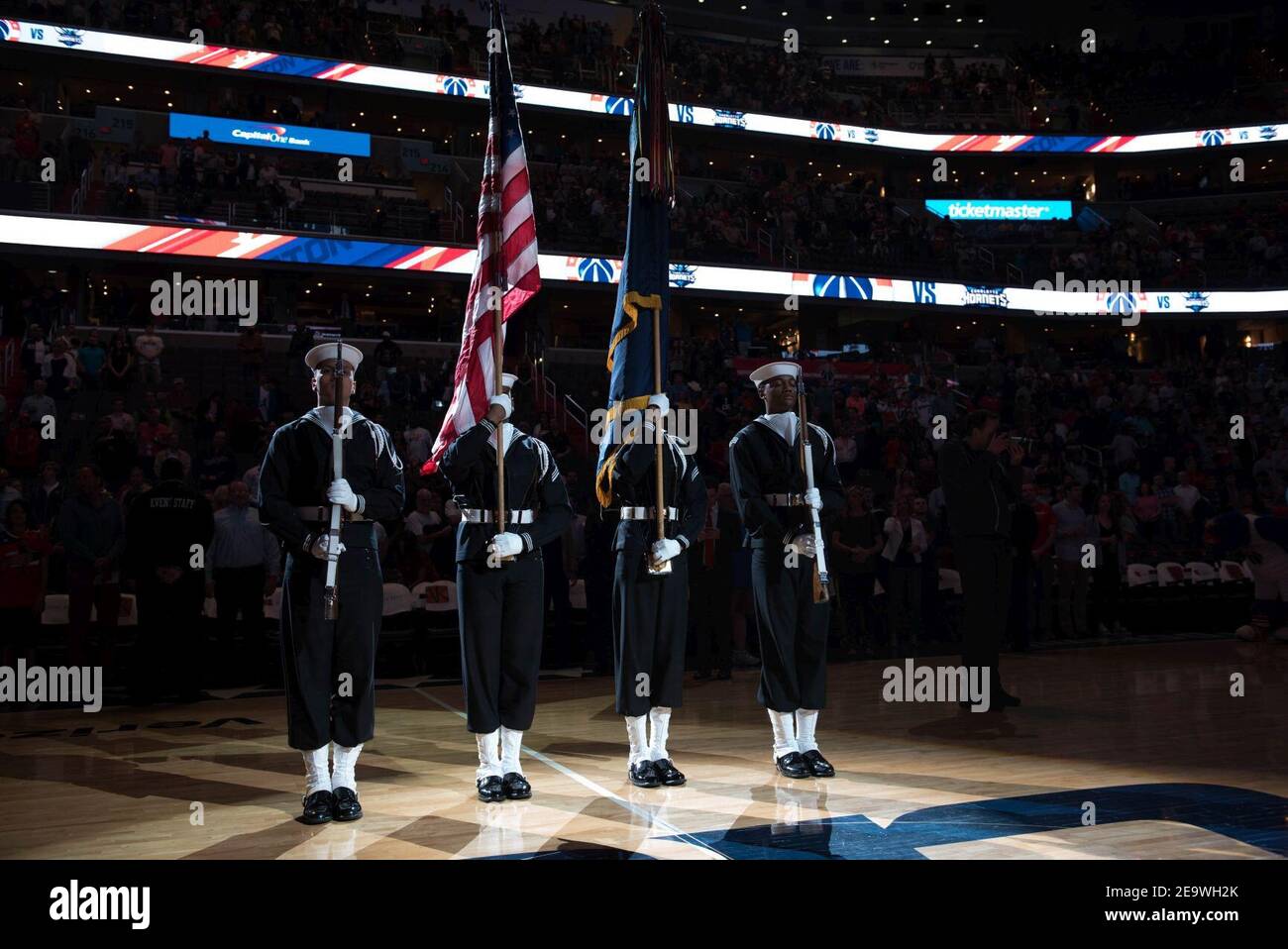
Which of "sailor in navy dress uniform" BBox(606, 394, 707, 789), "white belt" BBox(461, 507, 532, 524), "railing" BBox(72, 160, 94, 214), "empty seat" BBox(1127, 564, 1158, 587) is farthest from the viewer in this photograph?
"railing" BBox(72, 160, 94, 214)

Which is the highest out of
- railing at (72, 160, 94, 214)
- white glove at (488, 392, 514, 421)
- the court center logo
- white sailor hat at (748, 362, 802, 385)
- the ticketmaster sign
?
the ticketmaster sign

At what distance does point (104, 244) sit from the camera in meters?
24.5

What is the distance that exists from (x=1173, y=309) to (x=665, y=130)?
31479 mm

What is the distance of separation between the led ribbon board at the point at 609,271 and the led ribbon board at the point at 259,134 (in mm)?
5109

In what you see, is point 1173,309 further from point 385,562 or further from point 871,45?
point 385,562

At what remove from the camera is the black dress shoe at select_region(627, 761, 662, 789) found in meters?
6.34

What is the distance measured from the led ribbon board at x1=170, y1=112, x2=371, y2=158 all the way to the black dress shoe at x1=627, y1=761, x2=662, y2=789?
1071 inches

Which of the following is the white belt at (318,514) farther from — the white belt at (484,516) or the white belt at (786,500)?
the white belt at (786,500)

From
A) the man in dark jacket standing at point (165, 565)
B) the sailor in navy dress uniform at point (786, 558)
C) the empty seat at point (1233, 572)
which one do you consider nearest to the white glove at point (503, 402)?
the sailor in navy dress uniform at point (786, 558)

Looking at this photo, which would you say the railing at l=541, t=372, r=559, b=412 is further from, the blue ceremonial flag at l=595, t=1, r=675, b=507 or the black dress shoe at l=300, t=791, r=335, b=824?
the black dress shoe at l=300, t=791, r=335, b=824

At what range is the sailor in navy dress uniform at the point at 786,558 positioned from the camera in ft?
21.8

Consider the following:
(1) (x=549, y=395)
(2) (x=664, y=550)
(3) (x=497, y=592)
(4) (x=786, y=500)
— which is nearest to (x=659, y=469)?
(2) (x=664, y=550)

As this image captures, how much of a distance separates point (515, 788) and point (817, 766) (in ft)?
5.64

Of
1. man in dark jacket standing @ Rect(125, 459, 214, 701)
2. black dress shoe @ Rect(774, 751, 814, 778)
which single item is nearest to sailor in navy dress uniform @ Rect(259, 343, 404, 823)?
black dress shoe @ Rect(774, 751, 814, 778)
